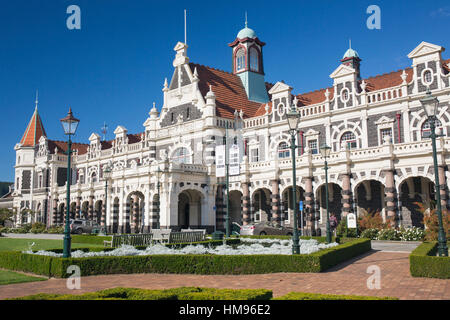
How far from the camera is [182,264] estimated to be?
15797 millimetres

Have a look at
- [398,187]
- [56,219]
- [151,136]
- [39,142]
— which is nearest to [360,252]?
[398,187]

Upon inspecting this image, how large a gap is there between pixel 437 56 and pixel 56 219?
183 feet

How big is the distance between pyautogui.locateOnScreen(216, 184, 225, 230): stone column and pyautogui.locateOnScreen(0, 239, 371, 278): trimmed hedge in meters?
27.8

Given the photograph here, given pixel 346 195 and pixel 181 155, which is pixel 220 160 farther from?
pixel 346 195

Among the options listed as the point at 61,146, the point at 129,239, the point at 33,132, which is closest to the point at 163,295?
the point at 129,239

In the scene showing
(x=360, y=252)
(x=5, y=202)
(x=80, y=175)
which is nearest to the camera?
(x=360, y=252)

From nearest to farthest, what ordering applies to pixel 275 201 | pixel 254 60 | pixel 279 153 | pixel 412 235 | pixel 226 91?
pixel 412 235 → pixel 275 201 → pixel 279 153 → pixel 226 91 → pixel 254 60

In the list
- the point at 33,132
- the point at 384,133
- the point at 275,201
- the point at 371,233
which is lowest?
the point at 371,233

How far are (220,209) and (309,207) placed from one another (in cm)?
1086

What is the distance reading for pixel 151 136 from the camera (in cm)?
5144

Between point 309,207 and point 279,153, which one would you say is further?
point 279,153

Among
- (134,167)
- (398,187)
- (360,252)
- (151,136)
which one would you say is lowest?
(360,252)
